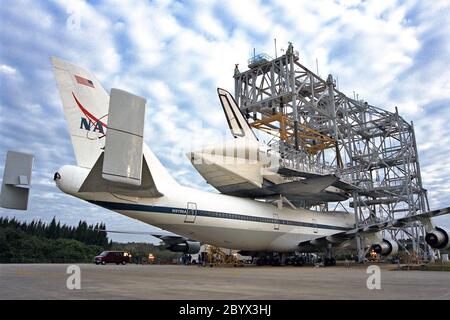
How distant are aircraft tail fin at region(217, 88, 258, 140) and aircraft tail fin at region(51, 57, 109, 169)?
1329cm

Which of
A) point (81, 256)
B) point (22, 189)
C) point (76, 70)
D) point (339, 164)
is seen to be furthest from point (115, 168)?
point (81, 256)

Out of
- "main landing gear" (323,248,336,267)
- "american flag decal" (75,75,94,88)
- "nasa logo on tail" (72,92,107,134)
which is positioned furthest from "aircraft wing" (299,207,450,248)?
"american flag decal" (75,75,94,88)

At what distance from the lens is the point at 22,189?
376 inches

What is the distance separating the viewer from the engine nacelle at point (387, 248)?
28.8m

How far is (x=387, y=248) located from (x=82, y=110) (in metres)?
25.3

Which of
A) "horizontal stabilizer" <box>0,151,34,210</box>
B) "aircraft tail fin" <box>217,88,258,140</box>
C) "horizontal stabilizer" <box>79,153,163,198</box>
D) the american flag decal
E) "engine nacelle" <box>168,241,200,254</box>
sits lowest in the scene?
"engine nacelle" <box>168,241,200,254</box>

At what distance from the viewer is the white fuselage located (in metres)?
16.8

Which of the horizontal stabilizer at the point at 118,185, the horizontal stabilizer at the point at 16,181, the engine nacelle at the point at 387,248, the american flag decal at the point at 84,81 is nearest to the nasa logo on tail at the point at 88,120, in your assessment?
the american flag decal at the point at 84,81

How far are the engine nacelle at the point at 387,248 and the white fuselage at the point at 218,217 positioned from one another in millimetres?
4746

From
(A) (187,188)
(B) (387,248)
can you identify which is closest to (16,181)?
(A) (187,188)

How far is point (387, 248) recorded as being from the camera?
29.2 m

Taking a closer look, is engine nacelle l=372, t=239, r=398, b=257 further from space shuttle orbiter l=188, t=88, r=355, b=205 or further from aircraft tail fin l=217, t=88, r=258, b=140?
aircraft tail fin l=217, t=88, r=258, b=140

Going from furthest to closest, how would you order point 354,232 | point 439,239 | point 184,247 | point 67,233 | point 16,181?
point 67,233 → point 184,247 → point 354,232 → point 439,239 → point 16,181

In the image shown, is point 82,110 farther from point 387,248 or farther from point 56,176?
point 387,248
